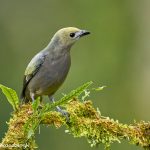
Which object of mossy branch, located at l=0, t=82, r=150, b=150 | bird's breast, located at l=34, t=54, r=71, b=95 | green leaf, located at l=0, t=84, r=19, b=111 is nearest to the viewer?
mossy branch, located at l=0, t=82, r=150, b=150

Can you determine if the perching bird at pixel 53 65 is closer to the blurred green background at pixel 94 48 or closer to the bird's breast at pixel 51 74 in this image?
the bird's breast at pixel 51 74

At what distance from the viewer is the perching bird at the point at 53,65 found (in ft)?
28.7

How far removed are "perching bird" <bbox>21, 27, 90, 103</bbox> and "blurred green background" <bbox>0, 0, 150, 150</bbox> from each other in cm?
863

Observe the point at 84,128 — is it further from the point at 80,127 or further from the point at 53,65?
the point at 53,65

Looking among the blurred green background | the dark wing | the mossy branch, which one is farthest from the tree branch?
the blurred green background

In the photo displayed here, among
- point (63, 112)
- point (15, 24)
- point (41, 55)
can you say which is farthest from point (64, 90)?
point (63, 112)

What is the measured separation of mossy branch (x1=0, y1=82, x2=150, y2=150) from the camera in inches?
232

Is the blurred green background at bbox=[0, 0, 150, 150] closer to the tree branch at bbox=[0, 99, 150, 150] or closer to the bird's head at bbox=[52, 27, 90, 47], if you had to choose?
the bird's head at bbox=[52, 27, 90, 47]

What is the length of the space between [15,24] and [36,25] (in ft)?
2.91

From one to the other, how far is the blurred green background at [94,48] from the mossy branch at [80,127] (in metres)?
11.3

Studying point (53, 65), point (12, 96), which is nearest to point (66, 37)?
point (53, 65)

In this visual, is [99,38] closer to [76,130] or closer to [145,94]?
[145,94]

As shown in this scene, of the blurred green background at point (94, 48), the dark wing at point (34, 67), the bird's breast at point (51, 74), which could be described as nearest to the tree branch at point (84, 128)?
the bird's breast at point (51, 74)

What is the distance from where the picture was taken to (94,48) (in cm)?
2408
